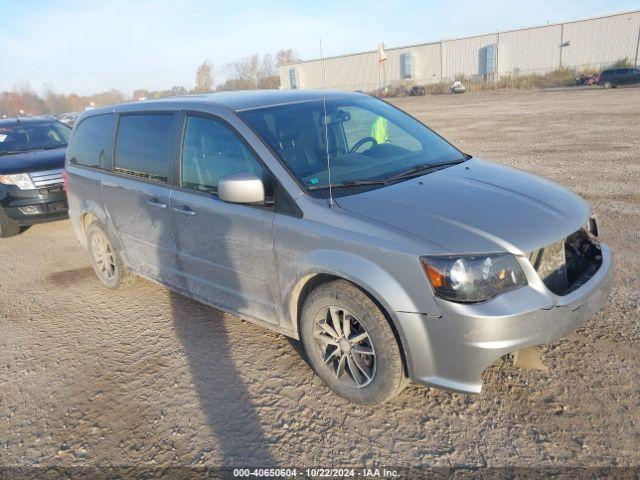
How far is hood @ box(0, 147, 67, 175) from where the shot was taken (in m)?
7.13

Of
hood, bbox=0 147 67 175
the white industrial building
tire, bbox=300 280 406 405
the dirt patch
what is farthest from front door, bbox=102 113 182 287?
the white industrial building

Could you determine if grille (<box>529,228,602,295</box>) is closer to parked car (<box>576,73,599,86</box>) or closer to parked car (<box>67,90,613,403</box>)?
parked car (<box>67,90,613,403</box>)

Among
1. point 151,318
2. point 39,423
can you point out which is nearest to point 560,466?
point 39,423

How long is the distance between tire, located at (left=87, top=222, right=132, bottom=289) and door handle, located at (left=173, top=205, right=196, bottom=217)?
5.06 ft

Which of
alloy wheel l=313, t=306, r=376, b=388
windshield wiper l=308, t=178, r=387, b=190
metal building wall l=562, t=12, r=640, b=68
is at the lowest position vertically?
alloy wheel l=313, t=306, r=376, b=388

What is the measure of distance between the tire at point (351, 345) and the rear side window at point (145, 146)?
175 cm

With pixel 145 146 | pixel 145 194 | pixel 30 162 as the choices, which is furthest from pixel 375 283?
pixel 30 162

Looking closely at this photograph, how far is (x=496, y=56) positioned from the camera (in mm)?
59562

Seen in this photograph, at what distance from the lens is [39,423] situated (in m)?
3.08

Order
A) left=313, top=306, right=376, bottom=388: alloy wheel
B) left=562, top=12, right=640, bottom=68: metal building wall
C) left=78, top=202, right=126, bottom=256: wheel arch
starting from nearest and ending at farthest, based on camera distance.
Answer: left=313, top=306, right=376, bottom=388: alloy wheel < left=78, top=202, right=126, bottom=256: wheel arch < left=562, top=12, right=640, bottom=68: metal building wall

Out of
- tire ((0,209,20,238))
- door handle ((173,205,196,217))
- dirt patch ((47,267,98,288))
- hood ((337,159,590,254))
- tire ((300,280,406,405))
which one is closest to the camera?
hood ((337,159,590,254))

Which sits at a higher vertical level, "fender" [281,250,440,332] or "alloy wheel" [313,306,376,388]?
"fender" [281,250,440,332]

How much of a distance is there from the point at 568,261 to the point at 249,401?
2.15 metres

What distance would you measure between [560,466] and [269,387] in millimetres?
1739
